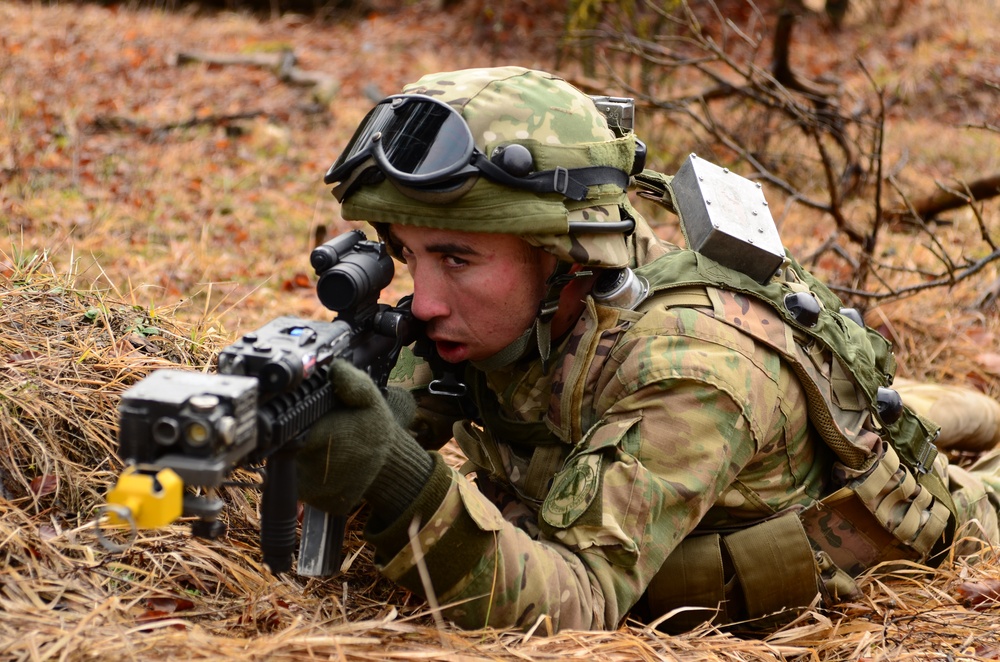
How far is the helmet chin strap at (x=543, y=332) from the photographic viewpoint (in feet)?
9.47

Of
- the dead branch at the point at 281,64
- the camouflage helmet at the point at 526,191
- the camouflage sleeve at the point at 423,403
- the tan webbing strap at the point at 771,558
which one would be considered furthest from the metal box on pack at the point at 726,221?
the dead branch at the point at 281,64

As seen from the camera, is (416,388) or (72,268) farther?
(72,268)

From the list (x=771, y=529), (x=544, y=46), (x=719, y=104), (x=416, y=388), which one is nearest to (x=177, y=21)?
(x=544, y=46)

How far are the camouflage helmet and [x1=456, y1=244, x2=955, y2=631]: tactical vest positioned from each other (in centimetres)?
28

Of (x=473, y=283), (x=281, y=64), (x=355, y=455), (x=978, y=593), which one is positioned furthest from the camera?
Result: (x=281, y=64)

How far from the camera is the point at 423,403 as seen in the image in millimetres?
3580

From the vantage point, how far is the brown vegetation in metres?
2.46

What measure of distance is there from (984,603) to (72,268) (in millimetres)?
3450

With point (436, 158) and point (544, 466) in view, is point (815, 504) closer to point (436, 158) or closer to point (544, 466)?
point (544, 466)

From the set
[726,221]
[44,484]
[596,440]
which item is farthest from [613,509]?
[44,484]

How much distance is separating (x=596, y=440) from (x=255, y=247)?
14.0ft

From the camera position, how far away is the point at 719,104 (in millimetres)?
10078

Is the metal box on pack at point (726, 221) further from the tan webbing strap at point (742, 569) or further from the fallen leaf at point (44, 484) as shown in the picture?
the fallen leaf at point (44, 484)

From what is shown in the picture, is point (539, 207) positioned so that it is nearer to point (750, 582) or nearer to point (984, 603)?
point (750, 582)
